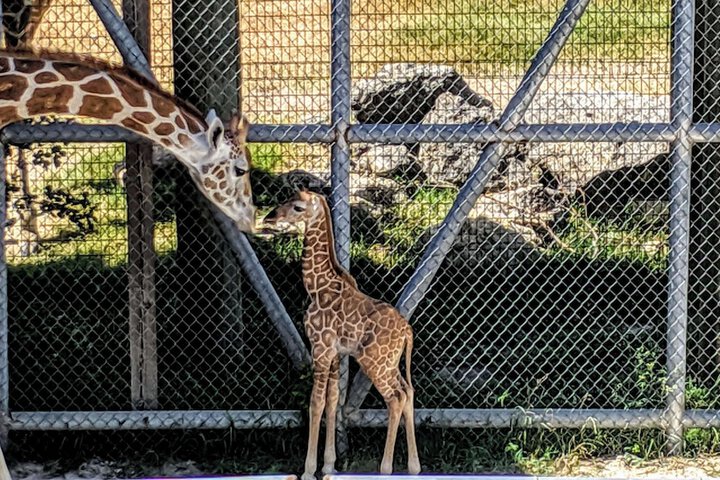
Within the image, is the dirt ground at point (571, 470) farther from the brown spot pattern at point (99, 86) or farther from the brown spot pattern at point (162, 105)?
the brown spot pattern at point (99, 86)

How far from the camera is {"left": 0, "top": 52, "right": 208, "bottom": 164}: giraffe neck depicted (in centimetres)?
501

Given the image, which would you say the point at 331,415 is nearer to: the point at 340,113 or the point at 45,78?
the point at 340,113

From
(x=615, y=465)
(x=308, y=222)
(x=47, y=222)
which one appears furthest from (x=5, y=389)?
(x=615, y=465)

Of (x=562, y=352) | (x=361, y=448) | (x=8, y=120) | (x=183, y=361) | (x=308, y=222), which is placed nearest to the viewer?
(x=8, y=120)

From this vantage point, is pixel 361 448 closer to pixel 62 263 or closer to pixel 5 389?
pixel 5 389

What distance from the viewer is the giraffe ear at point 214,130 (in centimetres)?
527

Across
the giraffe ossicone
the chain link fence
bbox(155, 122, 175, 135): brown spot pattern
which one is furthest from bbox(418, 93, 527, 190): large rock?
bbox(155, 122, 175, 135): brown spot pattern

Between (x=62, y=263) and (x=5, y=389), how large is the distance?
1.44m

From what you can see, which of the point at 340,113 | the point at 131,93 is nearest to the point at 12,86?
the point at 131,93

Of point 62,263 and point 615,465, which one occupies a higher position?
point 62,263

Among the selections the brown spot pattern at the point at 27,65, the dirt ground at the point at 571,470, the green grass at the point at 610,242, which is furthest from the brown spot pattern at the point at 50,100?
the green grass at the point at 610,242

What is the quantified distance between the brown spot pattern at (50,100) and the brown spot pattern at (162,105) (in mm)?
386

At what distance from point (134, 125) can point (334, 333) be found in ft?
4.52

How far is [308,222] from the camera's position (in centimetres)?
537
